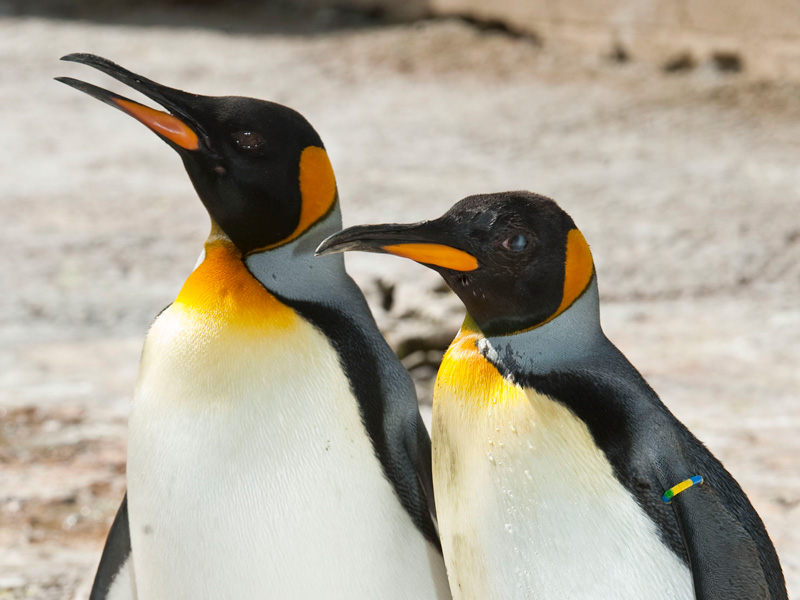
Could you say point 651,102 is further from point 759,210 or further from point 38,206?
point 38,206

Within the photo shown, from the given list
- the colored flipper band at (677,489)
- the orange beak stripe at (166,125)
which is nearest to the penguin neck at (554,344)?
the colored flipper band at (677,489)

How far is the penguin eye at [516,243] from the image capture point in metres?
1.55

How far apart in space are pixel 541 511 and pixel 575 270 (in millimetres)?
356

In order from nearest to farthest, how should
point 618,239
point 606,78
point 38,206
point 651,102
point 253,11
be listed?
1. point 618,239
2. point 38,206
3. point 651,102
4. point 606,78
5. point 253,11

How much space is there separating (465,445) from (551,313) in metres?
0.24

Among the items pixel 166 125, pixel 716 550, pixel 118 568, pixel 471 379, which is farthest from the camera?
pixel 118 568

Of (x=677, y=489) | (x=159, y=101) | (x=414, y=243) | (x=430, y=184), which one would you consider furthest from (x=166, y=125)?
(x=430, y=184)

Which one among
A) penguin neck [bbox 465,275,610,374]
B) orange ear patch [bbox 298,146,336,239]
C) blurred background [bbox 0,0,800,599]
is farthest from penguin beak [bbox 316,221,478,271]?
blurred background [bbox 0,0,800,599]

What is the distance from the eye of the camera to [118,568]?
2.10 m

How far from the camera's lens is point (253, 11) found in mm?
12336

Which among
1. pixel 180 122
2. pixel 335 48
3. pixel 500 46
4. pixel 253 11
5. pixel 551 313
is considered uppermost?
pixel 253 11

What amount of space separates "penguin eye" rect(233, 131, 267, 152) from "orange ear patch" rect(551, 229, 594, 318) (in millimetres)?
559

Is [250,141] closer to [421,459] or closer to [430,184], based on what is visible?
[421,459]

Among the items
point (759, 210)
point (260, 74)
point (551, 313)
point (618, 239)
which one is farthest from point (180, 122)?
point (260, 74)
